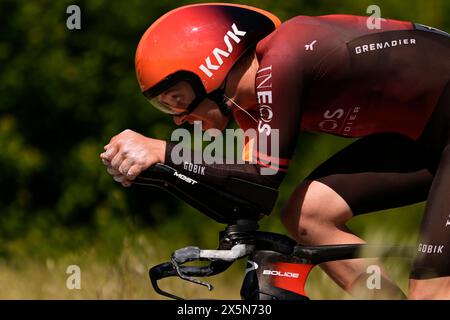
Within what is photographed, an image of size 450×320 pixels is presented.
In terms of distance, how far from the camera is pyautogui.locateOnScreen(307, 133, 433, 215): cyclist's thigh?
4090 mm

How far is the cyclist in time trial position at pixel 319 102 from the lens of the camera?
3.79 meters

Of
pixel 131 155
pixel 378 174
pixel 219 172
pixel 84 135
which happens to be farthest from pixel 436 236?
pixel 84 135

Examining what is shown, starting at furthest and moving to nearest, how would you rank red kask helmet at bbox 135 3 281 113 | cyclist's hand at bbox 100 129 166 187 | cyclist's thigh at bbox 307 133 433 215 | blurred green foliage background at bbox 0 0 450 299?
blurred green foliage background at bbox 0 0 450 299 < cyclist's thigh at bbox 307 133 433 215 < red kask helmet at bbox 135 3 281 113 < cyclist's hand at bbox 100 129 166 187

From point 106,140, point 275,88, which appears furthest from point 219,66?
point 106,140

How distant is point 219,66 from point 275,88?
0.85 ft

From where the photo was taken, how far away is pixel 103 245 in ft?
25.8

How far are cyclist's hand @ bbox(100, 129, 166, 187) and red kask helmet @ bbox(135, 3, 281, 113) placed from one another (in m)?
0.25

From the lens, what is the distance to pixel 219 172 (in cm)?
379

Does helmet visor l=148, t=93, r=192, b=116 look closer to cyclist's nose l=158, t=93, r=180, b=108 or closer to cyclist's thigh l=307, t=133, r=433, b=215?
cyclist's nose l=158, t=93, r=180, b=108

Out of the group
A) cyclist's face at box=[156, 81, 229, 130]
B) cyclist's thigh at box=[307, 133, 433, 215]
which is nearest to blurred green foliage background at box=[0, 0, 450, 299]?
cyclist's thigh at box=[307, 133, 433, 215]

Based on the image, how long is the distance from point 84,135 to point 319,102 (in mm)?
4524

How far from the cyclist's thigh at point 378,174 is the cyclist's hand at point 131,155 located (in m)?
0.71

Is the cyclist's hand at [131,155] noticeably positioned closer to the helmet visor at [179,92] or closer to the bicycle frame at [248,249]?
the bicycle frame at [248,249]

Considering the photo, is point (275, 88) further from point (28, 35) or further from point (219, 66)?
point (28, 35)
